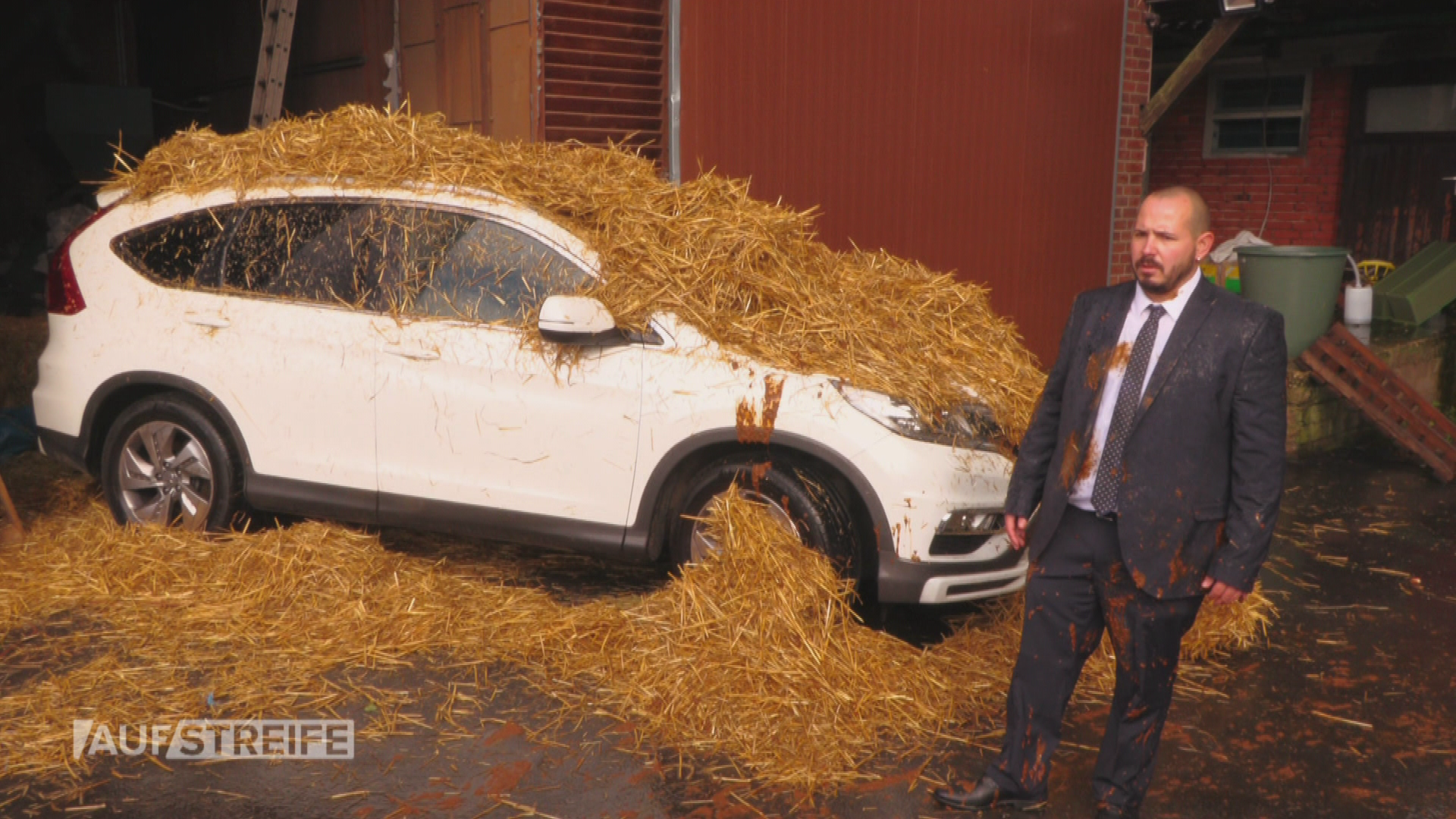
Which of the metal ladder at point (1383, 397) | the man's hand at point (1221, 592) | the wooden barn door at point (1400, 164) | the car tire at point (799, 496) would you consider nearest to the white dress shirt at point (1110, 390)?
the man's hand at point (1221, 592)

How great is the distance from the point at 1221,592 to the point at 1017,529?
2.16 ft

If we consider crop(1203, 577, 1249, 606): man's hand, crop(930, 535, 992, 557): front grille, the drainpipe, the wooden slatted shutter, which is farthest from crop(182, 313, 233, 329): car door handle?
crop(1203, 577, 1249, 606): man's hand

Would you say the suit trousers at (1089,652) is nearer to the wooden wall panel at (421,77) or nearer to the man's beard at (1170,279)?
the man's beard at (1170,279)

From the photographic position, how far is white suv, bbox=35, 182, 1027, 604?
5.09 m

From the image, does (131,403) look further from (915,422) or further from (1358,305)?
(1358,305)

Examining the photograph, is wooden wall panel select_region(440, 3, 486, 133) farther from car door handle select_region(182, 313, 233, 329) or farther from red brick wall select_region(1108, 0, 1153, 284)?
red brick wall select_region(1108, 0, 1153, 284)

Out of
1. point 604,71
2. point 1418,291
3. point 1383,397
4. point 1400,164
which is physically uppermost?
point 604,71

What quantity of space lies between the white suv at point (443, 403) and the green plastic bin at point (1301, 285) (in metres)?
6.00

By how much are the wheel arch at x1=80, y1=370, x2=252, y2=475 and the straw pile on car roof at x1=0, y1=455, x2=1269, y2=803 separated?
47cm

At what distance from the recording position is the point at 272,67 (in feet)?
31.4

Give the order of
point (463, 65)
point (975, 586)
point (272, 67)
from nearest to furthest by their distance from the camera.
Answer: point (975, 586) → point (463, 65) → point (272, 67)

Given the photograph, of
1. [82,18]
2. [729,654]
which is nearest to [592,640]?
[729,654]

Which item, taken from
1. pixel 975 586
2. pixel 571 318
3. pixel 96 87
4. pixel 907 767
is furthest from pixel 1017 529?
pixel 96 87

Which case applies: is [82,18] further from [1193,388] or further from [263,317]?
[1193,388]
